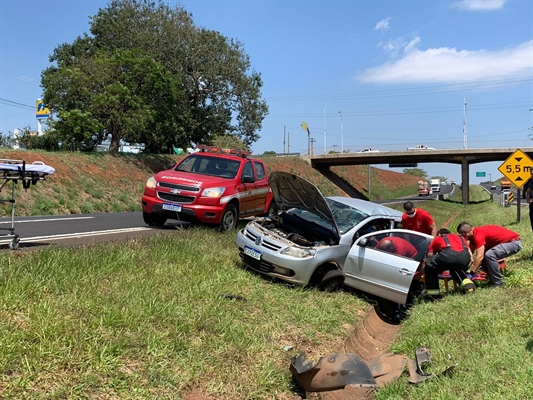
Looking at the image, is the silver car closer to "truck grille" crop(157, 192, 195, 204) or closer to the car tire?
"truck grille" crop(157, 192, 195, 204)

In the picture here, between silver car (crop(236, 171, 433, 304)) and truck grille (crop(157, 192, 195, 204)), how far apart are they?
220cm

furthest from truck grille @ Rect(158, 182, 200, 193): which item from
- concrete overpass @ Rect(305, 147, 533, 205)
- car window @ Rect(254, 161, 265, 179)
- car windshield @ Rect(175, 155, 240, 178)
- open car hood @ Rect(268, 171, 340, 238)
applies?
concrete overpass @ Rect(305, 147, 533, 205)

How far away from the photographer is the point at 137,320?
468 cm

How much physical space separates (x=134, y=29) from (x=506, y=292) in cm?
4058

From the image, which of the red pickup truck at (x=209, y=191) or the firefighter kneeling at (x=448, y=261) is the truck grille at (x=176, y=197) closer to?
the red pickup truck at (x=209, y=191)

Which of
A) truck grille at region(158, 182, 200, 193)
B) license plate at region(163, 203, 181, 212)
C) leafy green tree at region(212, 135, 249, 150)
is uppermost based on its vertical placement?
leafy green tree at region(212, 135, 249, 150)

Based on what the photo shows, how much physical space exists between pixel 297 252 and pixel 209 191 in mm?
3585

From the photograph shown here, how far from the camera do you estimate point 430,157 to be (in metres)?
56.5

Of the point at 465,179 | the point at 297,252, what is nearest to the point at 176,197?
the point at 297,252

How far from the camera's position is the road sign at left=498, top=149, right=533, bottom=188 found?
18.1m

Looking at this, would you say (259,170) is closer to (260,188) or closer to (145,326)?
(260,188)

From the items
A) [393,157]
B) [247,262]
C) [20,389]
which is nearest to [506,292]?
[247,262]

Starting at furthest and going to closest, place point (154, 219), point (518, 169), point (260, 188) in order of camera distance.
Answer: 1. point (518, 169)
2. point (260, 188)
3. point (154, 219)

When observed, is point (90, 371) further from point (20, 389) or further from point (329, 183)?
point (329, 183)
